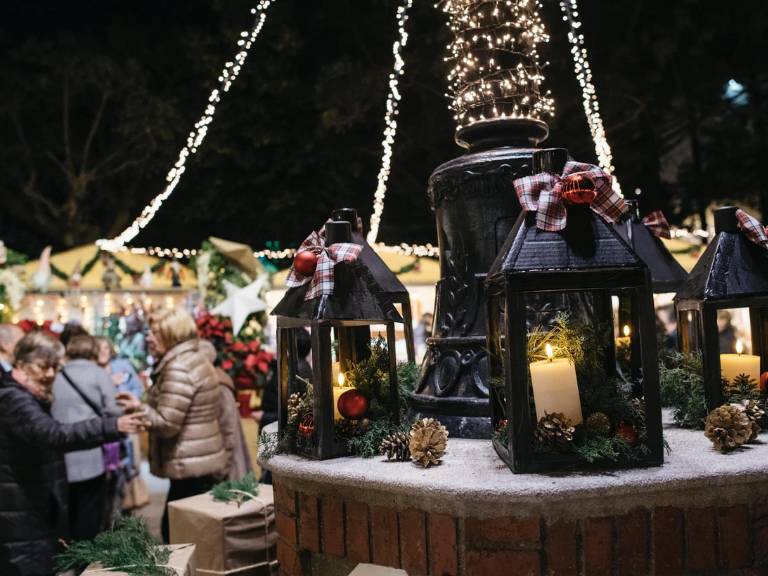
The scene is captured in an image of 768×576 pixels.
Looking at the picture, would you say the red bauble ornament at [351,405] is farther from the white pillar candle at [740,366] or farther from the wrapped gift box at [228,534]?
the white pillar candle at [740,366]

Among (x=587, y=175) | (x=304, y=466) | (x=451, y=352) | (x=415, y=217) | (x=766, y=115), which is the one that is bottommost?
(x=304, y=466)

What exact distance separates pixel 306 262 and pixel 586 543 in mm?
1338

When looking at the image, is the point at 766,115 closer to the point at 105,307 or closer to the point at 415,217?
the point at 415,217

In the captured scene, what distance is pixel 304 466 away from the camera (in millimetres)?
2502

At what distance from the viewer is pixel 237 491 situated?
3.73 m

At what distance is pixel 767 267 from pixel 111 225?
59.0ft

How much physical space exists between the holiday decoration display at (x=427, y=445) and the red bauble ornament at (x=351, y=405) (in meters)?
0.33

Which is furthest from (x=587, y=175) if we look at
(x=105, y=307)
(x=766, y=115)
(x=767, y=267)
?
(x=766, y=115)

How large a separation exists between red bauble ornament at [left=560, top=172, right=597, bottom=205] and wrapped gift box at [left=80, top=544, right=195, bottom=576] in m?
2.09

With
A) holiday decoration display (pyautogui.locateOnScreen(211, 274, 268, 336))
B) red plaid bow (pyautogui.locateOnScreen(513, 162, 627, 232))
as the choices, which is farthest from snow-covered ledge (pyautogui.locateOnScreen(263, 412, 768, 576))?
holiday decoration display (pyautogui.locateOnScreen(211, 274, 268, 336))

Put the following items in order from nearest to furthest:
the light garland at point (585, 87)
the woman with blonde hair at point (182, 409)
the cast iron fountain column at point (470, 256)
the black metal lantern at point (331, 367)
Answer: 1. the black metal lantern at point (331, 367)
2. the cast iron fountain column at point (470, 256)
3. the woman with blonde hair at point (182, 409)
4. the light garland at point (585, 87)

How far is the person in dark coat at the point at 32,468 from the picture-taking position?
3.97 m

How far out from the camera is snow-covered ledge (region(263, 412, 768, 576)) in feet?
6.85

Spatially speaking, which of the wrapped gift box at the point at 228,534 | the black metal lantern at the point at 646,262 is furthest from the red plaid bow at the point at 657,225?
the wrapped gift box at the point at 228,534
